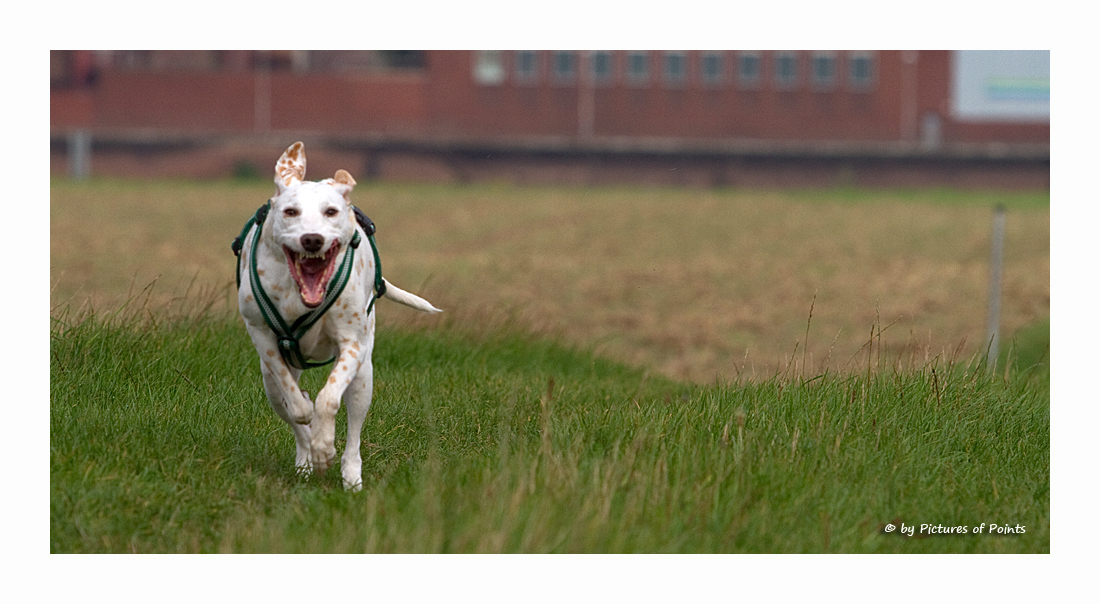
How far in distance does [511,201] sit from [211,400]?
3818cm

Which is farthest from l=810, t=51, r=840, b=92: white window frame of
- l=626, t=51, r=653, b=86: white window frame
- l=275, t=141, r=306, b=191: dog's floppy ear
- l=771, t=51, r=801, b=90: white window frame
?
l=275, t=141, r=306, b=191: dog's floppy ear

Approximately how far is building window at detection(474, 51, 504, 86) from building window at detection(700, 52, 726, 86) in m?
9.81

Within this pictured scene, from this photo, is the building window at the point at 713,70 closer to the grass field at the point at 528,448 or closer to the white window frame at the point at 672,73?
the white window frame at the point at 672,73

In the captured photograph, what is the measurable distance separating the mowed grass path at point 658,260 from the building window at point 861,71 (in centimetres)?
1393

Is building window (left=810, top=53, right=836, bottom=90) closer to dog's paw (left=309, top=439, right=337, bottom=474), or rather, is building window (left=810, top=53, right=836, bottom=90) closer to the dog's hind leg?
the dog's hind leg

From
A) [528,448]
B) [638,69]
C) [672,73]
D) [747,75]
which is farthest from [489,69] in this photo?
[528,448]

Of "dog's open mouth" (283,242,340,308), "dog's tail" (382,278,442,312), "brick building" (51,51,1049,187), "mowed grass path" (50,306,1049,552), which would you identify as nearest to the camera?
"mowed grass path" (50,306,1049,552)

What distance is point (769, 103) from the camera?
6247 cm

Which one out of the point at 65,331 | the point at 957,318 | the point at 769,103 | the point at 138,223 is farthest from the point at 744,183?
the point at 65,331

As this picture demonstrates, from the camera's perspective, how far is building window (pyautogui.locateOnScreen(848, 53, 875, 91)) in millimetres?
62688

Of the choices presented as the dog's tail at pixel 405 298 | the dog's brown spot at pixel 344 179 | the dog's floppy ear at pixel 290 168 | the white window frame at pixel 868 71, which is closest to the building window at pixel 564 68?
the white window frame at pixel 868 71

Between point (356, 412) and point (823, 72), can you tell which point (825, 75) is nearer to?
point (823, 72)

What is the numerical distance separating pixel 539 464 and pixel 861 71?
59242 millimetres

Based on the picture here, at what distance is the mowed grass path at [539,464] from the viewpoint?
6.53 metres
